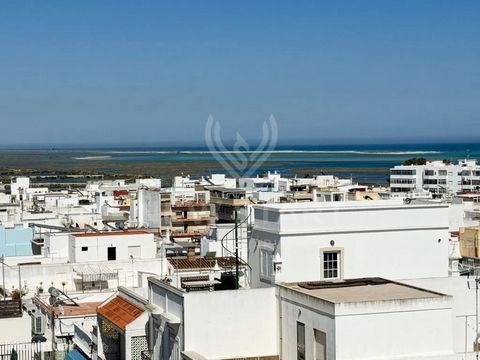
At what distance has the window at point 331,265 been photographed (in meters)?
17.5

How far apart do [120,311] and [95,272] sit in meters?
13.5

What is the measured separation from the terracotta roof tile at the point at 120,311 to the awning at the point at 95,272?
A: 12348 millimetres

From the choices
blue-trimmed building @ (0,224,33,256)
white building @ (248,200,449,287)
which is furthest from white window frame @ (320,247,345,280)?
blue-trimmed building @ (0,224,33,256)

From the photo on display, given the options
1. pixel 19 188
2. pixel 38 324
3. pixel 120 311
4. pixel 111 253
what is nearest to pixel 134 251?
pixel 111 253

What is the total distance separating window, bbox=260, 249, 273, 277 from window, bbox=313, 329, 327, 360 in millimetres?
2632

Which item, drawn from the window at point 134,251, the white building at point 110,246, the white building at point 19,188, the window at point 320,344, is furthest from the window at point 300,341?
the white building at point 19,188

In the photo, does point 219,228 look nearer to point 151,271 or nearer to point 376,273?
point 151,271

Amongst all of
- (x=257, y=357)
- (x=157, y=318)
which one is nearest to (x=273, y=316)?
(x=257, y=357)

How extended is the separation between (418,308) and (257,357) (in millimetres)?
2810

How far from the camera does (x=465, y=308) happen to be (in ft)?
58.4

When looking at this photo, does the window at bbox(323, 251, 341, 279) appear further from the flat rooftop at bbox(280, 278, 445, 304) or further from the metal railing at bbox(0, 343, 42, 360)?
the metal railing at bbox(0, 343, 42, 360)

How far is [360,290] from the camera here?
623 inches

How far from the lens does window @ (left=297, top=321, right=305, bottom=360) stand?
50.2 feet

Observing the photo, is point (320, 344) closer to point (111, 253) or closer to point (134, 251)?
point (111, 253)
